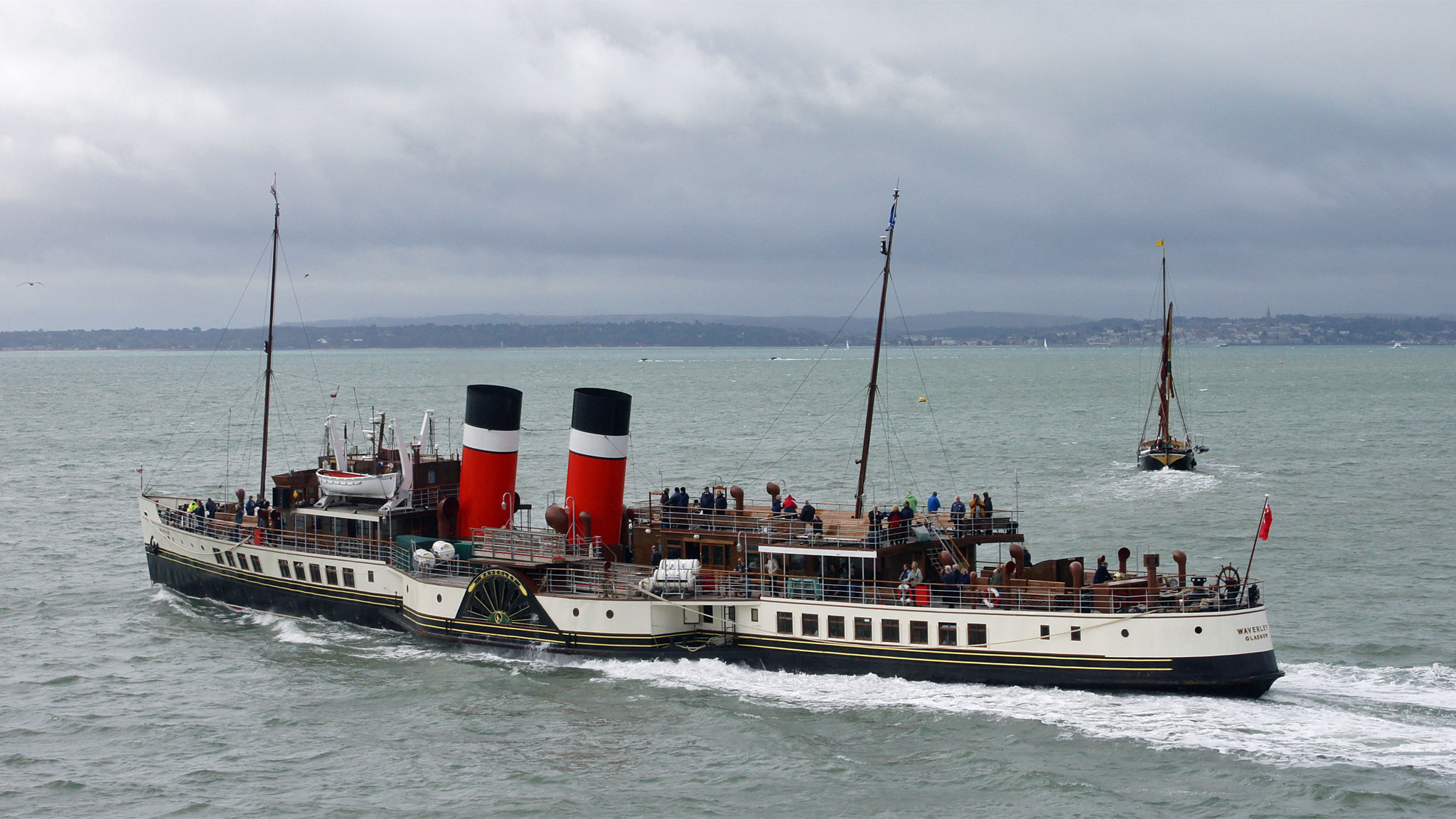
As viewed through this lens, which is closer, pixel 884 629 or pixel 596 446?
pixel 884 629

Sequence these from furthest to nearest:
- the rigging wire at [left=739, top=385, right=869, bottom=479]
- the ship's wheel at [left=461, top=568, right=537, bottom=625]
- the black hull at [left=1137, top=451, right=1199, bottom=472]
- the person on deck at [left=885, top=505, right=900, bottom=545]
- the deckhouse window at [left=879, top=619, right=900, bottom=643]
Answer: the black hull at [left=1137, top=451, right=1199, bottom=472]
the rigging wire at [left=739, top=385, right=869, bottom=479]
the ship's wheel at [left=461, top=568, right=537, bottom=625]
the person on deck at [left=885, top=505, right=900, bottom=545]
the deckhouse window at [left=879, top=619, right=900, bottom=643]

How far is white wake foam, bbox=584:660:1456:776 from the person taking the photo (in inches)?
963

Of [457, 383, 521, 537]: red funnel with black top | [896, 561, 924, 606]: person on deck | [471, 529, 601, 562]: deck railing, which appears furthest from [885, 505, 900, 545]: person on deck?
[457, 383, 521, 537]: red funnel with black top

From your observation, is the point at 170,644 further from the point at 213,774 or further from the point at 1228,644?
the point at 1228,644

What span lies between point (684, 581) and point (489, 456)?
747cm

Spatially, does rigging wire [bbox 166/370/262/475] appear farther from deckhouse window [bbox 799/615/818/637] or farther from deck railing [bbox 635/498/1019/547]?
deckhouse window [bbox 799/615/818/637]

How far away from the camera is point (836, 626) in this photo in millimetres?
28609

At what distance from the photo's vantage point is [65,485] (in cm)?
6669

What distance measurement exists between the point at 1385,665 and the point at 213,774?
84.0ft

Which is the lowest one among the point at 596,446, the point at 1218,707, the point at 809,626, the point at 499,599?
the point at 1218,707

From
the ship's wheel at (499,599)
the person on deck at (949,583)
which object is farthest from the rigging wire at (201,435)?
the person on deck at (949,583)

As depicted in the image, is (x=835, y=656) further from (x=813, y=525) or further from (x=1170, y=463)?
(x=1170, y=463)

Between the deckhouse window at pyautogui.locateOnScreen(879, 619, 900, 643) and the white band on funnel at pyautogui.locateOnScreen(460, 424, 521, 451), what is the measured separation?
1140 cm

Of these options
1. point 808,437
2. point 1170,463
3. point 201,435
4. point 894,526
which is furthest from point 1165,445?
point 201,435
